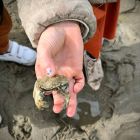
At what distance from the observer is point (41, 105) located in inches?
52.4

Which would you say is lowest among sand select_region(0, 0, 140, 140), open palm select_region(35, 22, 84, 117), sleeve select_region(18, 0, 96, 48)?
sand select_region(0, 0, 140, 140)

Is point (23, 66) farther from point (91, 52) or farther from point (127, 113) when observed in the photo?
point (127, 113)

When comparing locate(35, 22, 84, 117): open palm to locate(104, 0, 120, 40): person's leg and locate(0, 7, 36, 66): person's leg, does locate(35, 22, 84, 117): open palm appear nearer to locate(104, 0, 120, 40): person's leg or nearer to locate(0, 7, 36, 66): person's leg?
locate(104, 0, 120, 40): person's leg

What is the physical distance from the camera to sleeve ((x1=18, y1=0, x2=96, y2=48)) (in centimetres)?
118

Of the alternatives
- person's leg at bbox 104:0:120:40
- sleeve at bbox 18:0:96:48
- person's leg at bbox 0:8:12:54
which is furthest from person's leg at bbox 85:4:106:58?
person's leg at bbox 0:8:12:54

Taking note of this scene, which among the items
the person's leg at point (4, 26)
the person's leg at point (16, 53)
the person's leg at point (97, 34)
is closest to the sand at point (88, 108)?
the person's leg at point (16, 53)

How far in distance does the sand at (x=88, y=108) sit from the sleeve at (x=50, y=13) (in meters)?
0.72

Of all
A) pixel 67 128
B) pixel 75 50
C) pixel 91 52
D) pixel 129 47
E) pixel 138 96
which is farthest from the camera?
pixel 129 47

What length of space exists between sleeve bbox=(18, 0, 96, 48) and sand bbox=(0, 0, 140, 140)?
72cm

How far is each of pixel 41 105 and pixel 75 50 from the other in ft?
0.83

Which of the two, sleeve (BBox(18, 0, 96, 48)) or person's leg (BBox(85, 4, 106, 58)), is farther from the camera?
person's leg (BBox(85, 4, 106, 58))

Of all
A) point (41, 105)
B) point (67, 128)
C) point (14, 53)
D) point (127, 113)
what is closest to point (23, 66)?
point (14, 53)

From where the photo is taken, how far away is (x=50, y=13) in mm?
1177

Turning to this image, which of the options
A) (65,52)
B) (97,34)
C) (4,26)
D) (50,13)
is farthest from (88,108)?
(50,13)
